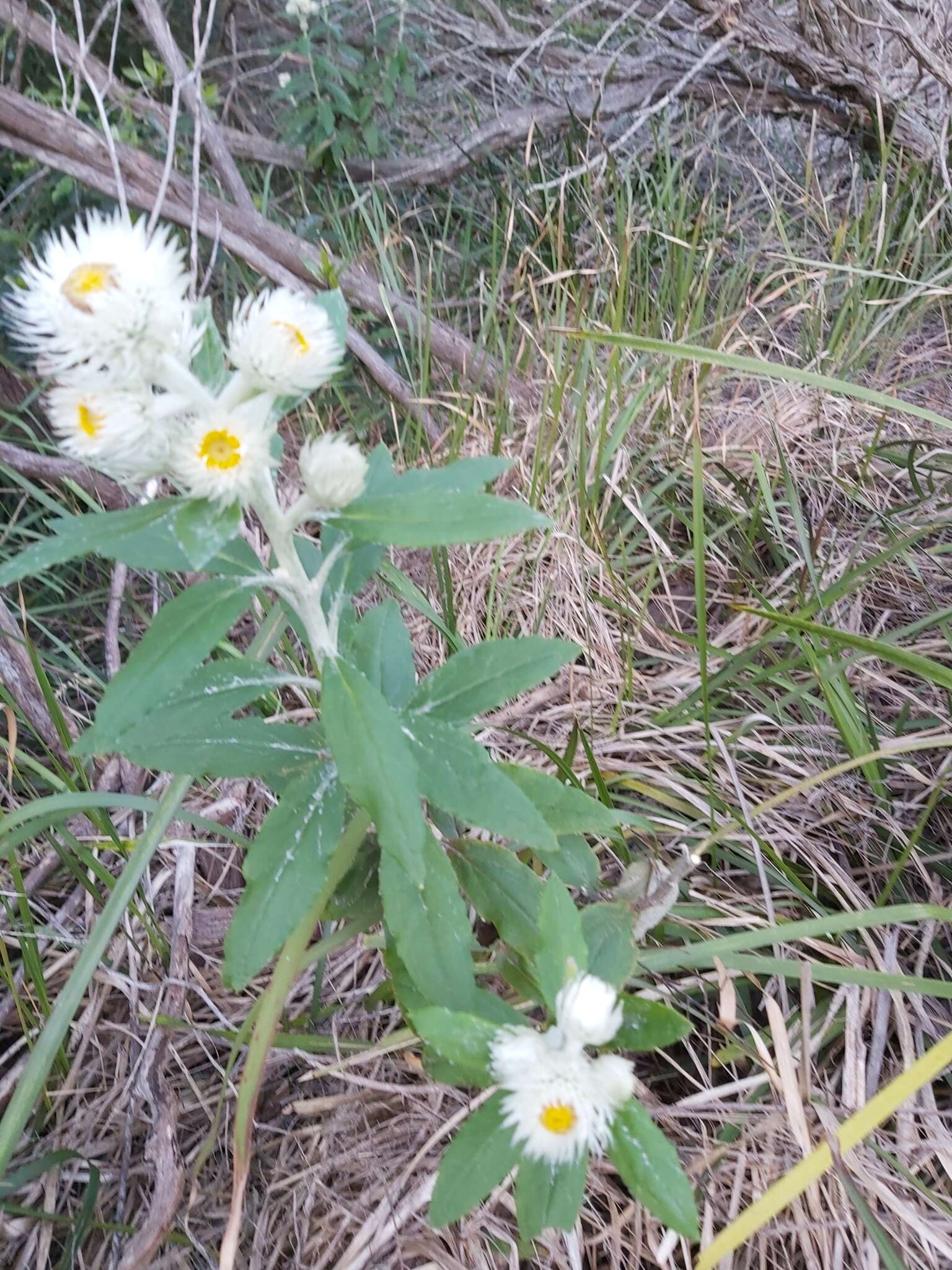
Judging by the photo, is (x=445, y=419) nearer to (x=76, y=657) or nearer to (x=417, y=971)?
(x=76, y=657)

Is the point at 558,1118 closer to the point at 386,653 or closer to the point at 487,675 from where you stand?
the point at 487,675

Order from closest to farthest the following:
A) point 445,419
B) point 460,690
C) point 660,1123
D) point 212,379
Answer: point 212,379, point 460,690, point 660,1123, point 445,419

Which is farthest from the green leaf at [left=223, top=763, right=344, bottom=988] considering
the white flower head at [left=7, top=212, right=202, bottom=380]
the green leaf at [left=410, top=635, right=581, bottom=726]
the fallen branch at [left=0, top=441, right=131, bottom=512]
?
the fallen branch at [left=0, top=441, right=131, bottom=512]

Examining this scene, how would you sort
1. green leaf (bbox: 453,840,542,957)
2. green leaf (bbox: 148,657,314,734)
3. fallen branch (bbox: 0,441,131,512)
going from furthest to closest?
fallen branch (bbox: 0,441,131,512) → green leaf (bbox: 453,840,542,957) → green leaf (bbox: 148,657,314,734)

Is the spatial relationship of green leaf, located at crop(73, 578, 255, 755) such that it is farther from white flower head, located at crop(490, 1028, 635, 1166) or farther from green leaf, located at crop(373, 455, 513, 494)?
white flower head, located at crop(490, 1028, 635, 1166)

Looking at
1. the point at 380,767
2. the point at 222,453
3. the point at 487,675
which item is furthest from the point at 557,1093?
the point at 222,453

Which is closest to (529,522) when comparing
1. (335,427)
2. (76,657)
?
(76,657)
